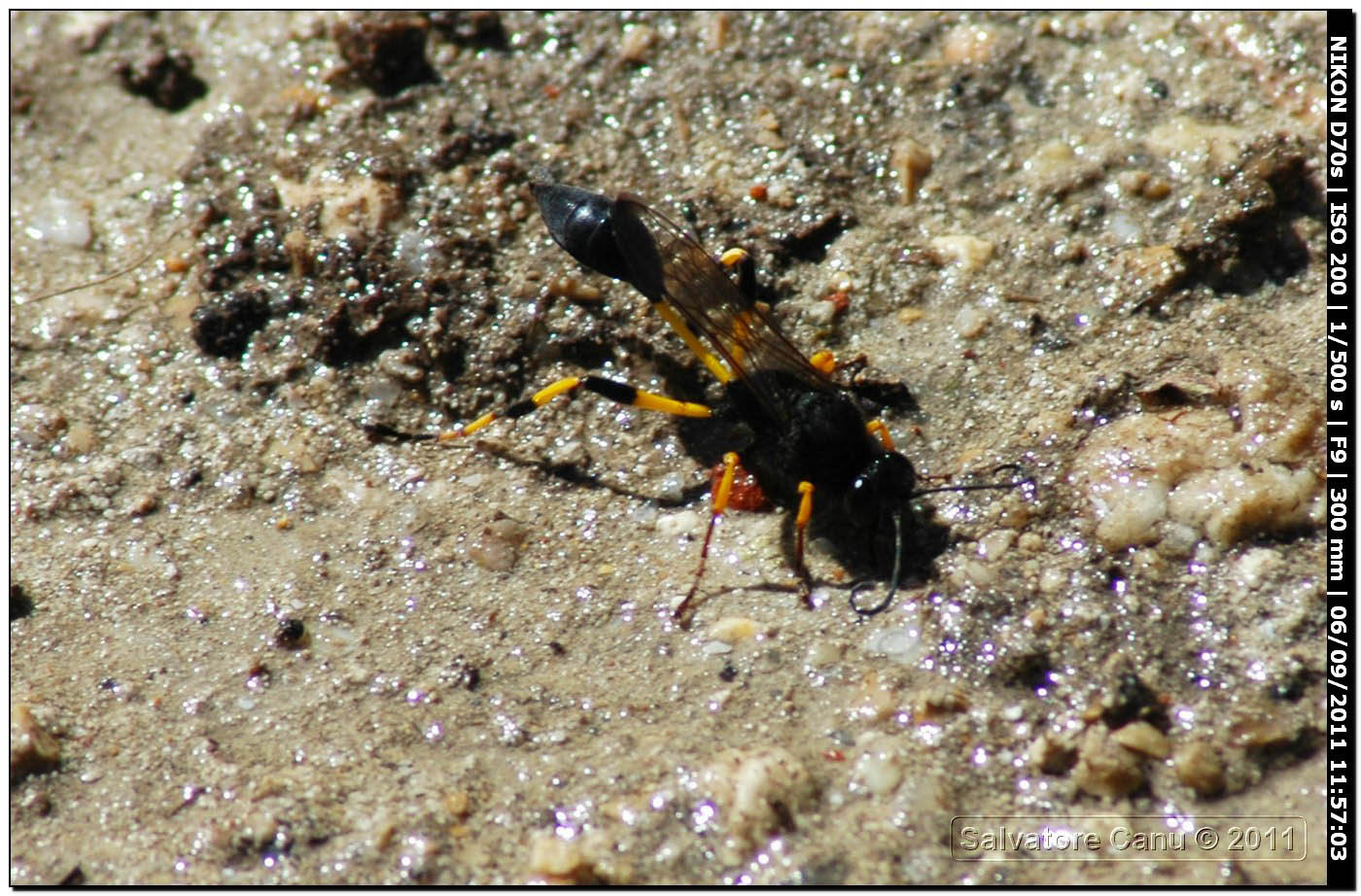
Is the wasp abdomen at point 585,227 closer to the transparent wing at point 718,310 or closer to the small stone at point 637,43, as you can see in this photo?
the transparent wing at point 718,310

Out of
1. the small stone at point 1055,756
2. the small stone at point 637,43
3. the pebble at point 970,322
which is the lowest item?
the small stone at point 1055,756

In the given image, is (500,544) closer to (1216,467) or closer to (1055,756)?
(1055,756)

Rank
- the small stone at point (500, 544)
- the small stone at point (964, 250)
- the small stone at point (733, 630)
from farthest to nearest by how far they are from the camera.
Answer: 1. the small stone at point (964, 250)
2. the small stone at point (500, 544)
3. the small stone at point (733, 630)

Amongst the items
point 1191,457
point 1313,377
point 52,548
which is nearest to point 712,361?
point 1191,457

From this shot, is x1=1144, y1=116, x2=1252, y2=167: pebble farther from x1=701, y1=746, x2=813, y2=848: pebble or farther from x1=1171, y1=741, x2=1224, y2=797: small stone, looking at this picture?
x1=701, y1=746, x2=813, y2=848: pebble

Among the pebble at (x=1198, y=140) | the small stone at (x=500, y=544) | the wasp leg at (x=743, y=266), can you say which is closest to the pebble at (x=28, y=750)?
the small stone at (x=500, y=544)

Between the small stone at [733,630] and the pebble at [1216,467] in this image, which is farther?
the small stone at [733,630]

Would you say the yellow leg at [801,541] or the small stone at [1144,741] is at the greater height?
the yellow leg at [801,541]

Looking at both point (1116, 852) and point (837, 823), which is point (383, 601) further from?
point (1116, 852)
